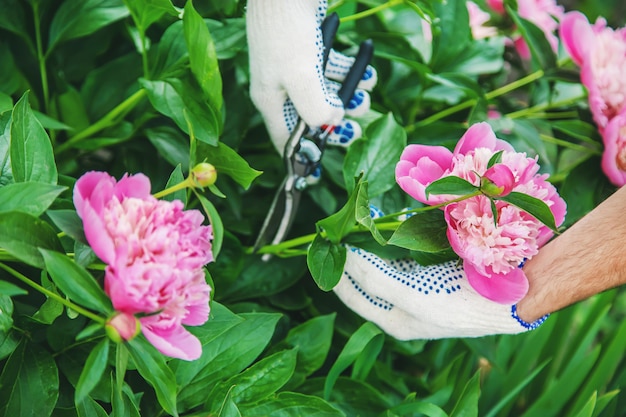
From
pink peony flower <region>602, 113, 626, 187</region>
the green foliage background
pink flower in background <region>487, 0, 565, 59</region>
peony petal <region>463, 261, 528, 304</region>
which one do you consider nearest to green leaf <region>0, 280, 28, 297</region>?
the green foliage background

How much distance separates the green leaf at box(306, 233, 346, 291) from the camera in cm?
58

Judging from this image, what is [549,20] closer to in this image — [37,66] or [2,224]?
[37,66]

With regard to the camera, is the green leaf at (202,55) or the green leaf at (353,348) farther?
the green leaf at (353,348)

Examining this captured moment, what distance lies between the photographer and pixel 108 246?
0.44 meters

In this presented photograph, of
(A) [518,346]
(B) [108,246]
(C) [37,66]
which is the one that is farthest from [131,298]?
(A) [518,346]

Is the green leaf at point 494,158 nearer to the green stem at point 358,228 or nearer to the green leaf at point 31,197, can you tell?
the green stem at point 358,228

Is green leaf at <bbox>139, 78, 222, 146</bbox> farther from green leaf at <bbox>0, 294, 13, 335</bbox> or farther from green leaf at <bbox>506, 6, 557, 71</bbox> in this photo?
green leaf at <bbox>506, 6, 557, 71</bbox>

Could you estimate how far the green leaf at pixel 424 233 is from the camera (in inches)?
21.0

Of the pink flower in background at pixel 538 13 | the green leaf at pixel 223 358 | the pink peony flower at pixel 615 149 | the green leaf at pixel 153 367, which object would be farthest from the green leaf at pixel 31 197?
the pink flower in background at pixel 538 13

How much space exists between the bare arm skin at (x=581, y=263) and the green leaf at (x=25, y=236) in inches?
14.9

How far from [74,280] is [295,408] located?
264mm

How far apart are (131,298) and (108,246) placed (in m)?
A: 0.03

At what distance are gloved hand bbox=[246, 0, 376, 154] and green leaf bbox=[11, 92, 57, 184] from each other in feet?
0.63

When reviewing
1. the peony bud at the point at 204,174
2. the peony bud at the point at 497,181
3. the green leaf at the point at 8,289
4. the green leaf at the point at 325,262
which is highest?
the peony bud at the point at 497,181
